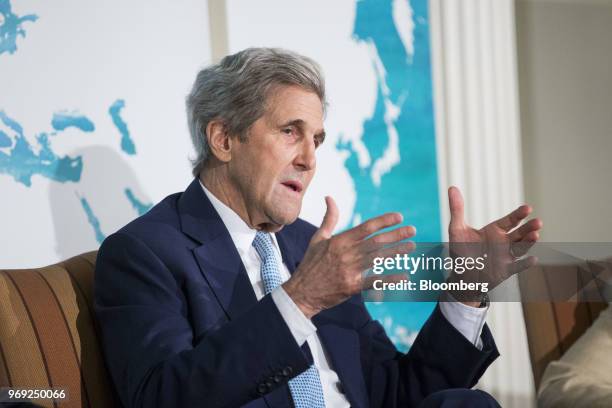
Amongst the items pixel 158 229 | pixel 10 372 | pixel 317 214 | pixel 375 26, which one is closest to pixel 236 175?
pixel 158 229

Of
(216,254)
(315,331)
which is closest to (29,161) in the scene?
(216,254)

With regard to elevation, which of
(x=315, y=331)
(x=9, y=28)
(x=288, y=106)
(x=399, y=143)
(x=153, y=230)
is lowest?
(x=315, y=331)

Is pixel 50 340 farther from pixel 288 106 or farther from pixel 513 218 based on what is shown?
pixel 513 218

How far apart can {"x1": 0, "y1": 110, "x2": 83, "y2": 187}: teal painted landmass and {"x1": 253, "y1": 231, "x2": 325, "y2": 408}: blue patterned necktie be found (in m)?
0.78

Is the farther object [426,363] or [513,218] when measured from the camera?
[426,363]

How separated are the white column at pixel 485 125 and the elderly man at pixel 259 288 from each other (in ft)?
3.44

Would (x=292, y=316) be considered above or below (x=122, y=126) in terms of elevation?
below

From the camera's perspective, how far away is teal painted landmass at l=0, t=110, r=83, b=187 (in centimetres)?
211

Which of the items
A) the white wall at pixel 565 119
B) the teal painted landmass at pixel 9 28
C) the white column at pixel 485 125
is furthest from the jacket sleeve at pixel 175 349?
the white wall at pixel 565 119

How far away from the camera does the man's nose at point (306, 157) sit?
1.62 metres

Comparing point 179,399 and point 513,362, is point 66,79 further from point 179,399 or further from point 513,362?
point 513,362

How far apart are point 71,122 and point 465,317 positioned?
122cm

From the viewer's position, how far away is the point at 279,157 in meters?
1.61

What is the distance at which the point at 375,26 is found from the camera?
109 inches
